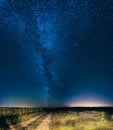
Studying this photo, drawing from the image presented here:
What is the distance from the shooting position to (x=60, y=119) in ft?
28.5

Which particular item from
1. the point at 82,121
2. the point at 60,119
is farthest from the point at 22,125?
the point at 82,121

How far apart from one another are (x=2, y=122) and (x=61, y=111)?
146 cm

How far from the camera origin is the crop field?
339 inches

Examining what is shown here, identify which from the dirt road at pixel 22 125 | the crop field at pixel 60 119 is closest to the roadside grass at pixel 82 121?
the crop field at pixel 60 119

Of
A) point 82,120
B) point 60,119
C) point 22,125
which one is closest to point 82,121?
point 82,120

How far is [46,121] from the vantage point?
28.5ft

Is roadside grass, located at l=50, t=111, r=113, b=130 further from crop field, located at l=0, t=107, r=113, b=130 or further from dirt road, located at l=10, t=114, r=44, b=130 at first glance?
dirt road, located at l=10, t=114, r=44, b=130

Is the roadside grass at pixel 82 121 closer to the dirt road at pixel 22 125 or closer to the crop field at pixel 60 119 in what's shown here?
the crop field at pixel 60 119

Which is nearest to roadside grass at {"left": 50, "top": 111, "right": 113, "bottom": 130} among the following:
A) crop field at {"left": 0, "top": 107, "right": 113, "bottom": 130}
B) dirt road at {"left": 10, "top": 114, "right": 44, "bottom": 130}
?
crop field at {"left": 0, "top": 107, "right": 113, "bottom": 130}

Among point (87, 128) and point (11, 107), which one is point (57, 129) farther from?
point (11, 107)

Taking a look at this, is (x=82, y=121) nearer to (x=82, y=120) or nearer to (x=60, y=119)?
(x=82, y=120)

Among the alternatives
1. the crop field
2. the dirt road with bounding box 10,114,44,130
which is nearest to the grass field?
the crop field

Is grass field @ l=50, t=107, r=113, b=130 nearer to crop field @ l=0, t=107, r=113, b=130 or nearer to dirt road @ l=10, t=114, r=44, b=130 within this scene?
crop field @ l=0, t=107, r=113, b=130

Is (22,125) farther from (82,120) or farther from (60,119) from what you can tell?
(82,120)
